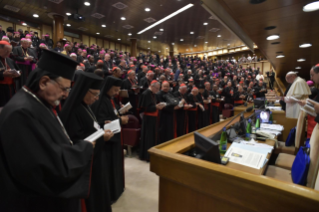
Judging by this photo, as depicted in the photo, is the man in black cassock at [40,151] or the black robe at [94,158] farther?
the black robe at [94,158]

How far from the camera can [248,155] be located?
2.07 meters

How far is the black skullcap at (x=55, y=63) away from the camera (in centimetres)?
124

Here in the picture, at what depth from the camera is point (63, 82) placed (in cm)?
130

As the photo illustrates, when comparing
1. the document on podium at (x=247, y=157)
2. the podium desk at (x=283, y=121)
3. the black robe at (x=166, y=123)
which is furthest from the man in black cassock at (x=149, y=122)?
the podium desk at (x=283, y=121)

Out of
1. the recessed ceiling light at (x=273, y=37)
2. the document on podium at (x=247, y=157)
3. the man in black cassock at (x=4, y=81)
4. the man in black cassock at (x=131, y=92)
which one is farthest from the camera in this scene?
the man in black cassock at (x=131, y=92)

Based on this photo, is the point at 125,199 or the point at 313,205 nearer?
the point at 313,205

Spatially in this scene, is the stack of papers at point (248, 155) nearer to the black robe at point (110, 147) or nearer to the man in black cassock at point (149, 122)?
the black robe at point (110, 147)

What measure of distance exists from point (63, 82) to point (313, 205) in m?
1.78

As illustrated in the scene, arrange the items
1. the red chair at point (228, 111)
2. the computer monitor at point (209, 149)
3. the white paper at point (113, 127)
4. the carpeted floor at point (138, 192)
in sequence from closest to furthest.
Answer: the computer monitor at point (209, 149)
the white paper at point (113, 127)
the carpeted floor at point (138, 192)
the red chair at point (228, 111)

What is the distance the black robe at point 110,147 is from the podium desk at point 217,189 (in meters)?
1.15

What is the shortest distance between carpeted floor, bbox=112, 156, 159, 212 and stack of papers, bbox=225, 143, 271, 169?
148 centimetres

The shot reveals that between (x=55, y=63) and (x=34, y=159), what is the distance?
2.12 feet

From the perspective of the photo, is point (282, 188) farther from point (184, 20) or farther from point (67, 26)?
point (67, 26)

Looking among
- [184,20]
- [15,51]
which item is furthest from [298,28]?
[184,20]
